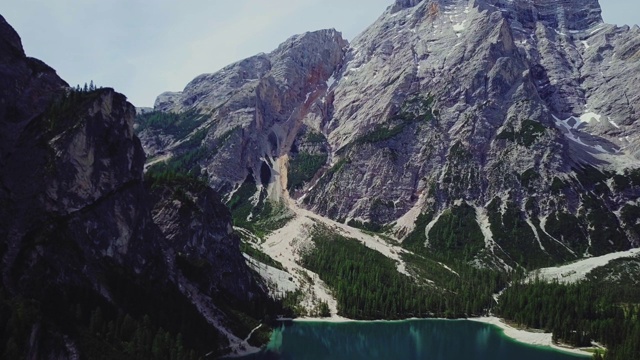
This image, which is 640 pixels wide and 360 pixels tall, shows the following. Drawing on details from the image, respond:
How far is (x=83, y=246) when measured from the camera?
91.1 m

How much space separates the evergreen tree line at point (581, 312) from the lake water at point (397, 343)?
34.7 feet

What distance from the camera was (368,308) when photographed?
173m

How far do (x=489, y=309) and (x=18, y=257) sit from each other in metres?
152

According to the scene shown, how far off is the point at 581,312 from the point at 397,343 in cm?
5657

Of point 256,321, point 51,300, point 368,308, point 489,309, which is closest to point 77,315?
point 51,300

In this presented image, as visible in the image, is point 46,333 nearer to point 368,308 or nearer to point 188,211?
point 188,211

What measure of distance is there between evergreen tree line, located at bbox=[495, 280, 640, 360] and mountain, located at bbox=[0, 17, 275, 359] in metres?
81.1

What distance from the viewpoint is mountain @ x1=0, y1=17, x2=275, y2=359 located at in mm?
75750

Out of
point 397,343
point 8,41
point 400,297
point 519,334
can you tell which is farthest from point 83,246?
point 519,334

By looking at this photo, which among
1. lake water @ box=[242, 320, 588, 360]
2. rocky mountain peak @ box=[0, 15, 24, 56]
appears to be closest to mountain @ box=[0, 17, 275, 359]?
rocky mountain peak @ box=[0, 15, 24, 56]

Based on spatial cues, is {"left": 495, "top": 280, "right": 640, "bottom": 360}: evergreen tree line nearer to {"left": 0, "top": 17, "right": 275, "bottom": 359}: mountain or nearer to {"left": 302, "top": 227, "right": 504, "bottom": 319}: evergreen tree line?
{"left": 302, "top": 227, "right": 504, "bottom": 319}: evergreen tree line

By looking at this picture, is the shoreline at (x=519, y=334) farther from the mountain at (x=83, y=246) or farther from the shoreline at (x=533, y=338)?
the mountain at (x=83, y=246)

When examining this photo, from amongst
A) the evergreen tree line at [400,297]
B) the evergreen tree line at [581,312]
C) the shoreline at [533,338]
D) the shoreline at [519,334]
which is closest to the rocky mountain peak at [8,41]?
the shoreline at [519,334]

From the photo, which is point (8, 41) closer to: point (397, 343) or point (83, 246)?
point (83, 246)
